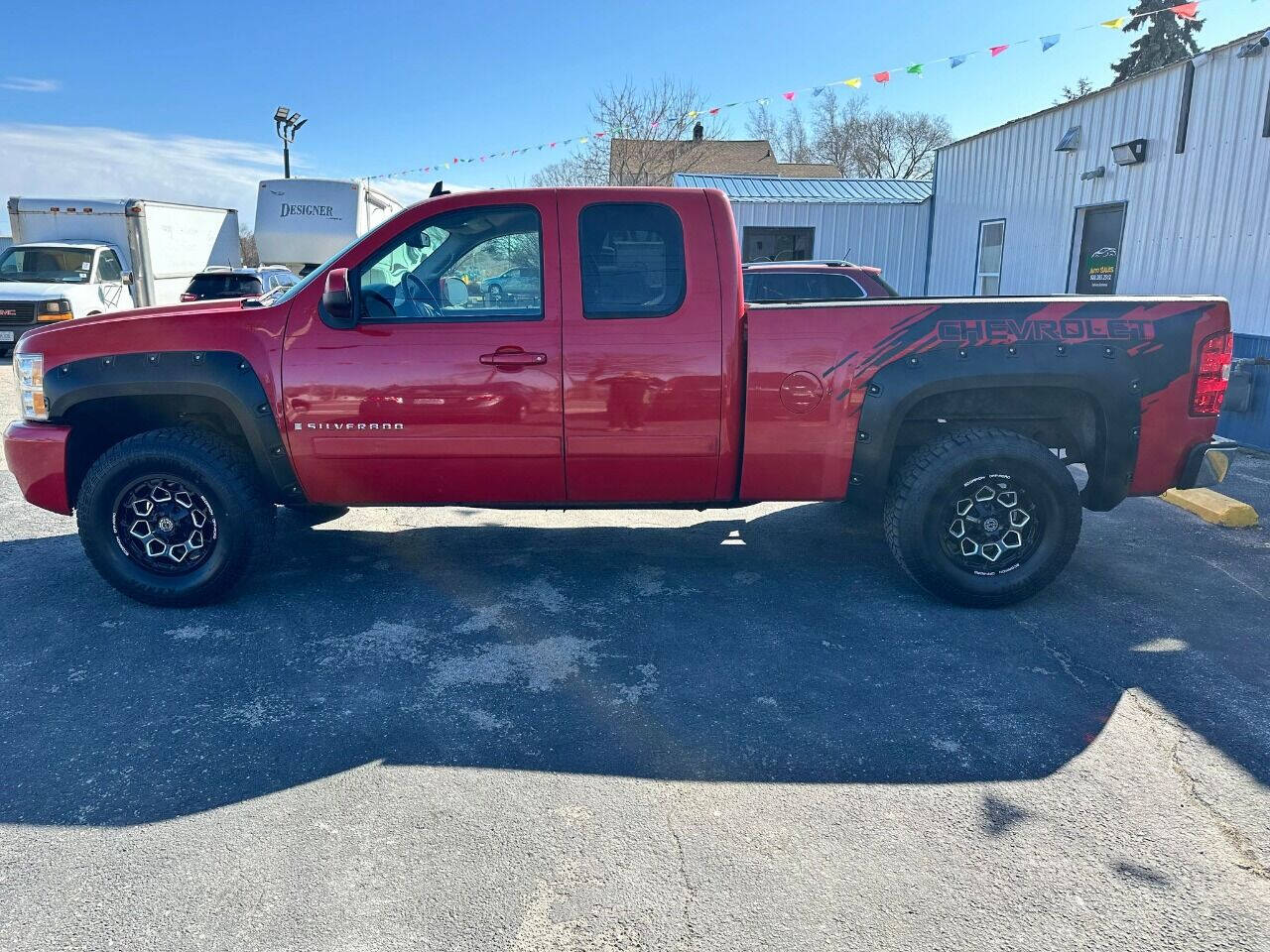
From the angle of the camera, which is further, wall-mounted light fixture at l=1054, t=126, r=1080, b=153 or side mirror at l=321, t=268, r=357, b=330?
wall-mounted light fixture at l=1054, t=126, r=1080, b=153

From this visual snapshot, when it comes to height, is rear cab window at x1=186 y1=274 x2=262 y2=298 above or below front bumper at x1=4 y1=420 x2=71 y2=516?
above

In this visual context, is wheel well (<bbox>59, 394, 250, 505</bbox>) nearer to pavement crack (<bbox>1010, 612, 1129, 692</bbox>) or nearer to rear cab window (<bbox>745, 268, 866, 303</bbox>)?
pavement crack (<bbox>1010, 612, 1129, 692</bbox>)

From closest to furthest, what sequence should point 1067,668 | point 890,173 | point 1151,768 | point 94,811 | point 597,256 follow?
1. point 94,811
2. point 1151,768
3. point 1067,668
4. point 597,256
5. point 890,173

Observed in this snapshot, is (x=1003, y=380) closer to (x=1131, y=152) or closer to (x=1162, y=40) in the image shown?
(x=1131, y=152)

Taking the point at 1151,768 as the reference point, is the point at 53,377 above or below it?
above

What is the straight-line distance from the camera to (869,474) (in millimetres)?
4238

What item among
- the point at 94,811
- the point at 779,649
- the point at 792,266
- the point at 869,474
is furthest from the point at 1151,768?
the point at 792,266

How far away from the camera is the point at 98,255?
15.3 m

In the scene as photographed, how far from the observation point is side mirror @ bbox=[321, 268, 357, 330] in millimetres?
3959

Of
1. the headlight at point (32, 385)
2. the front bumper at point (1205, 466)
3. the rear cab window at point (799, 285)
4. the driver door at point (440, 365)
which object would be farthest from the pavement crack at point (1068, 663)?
Answer: the rear cab window at point (799, 285)

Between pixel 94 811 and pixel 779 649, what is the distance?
2657 millimetres

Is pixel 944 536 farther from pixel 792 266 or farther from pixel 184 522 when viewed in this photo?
pixel 792 266

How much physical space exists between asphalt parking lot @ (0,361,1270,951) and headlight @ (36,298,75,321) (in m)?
10.9

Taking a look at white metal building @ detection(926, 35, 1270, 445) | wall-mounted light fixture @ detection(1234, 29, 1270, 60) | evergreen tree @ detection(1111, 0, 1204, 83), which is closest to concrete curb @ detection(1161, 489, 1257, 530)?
white metal building @ detection(926, 35, 1270, 445)
